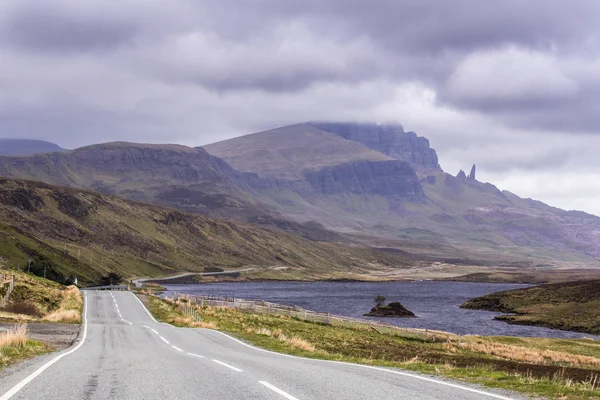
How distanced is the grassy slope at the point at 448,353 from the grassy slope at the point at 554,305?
3495 centimetres

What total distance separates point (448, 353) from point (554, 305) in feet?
267

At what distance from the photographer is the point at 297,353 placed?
28453mm

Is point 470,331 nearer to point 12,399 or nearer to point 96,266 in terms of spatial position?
point 12,399

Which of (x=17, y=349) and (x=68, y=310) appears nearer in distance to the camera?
(x=17, y=349)

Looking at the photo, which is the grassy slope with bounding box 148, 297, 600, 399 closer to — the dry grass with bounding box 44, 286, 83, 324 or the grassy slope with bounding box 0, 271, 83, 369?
the dry grass with bounding box 44, 286, 83, 324

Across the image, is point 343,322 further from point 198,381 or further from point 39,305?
point 198,381

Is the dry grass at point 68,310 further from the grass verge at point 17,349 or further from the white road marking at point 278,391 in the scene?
the white road marking at point 278,391

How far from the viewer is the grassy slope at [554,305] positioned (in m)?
98.4

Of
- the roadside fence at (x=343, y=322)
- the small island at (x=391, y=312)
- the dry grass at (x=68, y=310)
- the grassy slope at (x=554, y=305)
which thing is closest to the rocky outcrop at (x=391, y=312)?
the small island at (x=391, y=312)

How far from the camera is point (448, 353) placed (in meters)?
44.4

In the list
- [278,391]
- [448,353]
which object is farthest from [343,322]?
[278,391]

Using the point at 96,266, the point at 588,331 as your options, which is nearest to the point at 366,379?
the point at 588,331

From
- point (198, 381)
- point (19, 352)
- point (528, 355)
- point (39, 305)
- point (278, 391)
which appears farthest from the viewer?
point (39, 305)

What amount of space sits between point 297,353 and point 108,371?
12.6 metres
